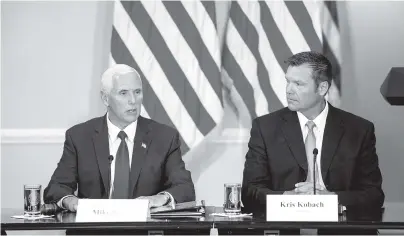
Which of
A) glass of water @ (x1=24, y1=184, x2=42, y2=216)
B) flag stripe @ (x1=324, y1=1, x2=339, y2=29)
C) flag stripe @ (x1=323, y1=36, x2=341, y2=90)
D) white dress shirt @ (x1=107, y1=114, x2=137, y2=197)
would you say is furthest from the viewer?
flag stripe @ (x1=324, y1=1, x2=339, y2=29)

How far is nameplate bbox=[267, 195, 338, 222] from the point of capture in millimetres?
3467

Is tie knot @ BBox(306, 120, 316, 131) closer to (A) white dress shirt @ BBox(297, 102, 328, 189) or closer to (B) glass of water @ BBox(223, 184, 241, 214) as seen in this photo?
(A) white dress shirt @ BBox(297, 102, 328, 189)

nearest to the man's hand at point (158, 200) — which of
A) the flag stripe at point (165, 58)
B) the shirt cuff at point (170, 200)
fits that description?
the shirt cuff at point (170, 200)

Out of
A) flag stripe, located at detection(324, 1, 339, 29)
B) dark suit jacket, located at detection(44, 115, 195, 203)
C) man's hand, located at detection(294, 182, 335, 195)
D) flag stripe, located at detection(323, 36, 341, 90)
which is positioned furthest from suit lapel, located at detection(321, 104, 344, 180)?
flag stripe, located at detection(324, 1, 339, 29)

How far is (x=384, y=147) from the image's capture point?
592cm

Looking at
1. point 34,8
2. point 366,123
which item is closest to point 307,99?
point 366,123

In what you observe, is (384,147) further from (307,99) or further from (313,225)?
(313,225)

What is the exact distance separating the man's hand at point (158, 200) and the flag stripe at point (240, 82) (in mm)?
1866

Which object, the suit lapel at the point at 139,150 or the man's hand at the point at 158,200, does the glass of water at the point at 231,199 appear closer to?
the man's hand at the point at 158,200

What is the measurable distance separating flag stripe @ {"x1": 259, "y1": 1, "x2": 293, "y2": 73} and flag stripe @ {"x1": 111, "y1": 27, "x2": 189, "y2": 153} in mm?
902

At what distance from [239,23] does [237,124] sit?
76cm

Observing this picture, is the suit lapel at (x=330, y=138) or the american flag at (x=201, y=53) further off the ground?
the american flag at (x=201, y=53)

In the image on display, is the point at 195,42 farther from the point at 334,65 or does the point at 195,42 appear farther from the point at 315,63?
the point at 315,63

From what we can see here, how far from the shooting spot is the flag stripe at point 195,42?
18.7ft
